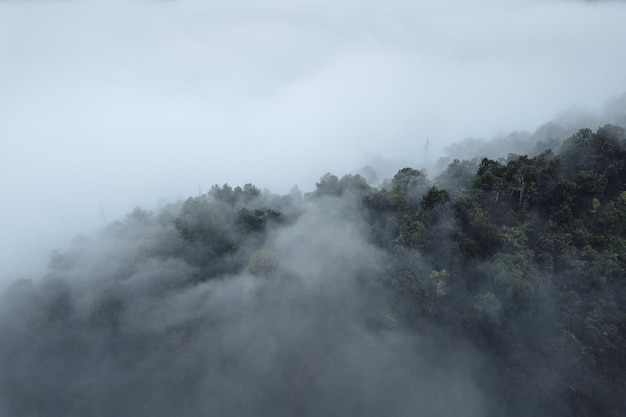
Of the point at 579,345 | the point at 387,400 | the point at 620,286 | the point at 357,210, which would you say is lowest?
the point at 387,400

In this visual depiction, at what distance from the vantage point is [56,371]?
123 ft

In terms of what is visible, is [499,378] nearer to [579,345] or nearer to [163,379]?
[579,345]

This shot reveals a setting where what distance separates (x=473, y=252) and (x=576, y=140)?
1858 centimetres

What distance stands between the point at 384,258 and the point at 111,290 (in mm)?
24986

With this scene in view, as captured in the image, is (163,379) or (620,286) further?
(163,379)

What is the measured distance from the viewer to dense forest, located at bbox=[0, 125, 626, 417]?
30.9m

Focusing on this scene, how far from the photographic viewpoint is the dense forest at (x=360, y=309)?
30891 millimetres

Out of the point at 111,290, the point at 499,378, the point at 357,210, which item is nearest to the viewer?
the point at 499,378

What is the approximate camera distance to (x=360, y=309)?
3600cm

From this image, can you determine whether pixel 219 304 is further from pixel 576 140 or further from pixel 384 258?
pixel 576 140

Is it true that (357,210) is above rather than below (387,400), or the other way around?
above

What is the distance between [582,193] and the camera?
39.2 metres

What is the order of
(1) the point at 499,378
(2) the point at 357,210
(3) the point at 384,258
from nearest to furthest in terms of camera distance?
(1) the point at 499,378 → (3) the point at 384,258 → (2) the point at 357,210

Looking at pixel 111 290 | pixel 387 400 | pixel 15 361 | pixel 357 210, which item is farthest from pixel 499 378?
pixel 15 361
